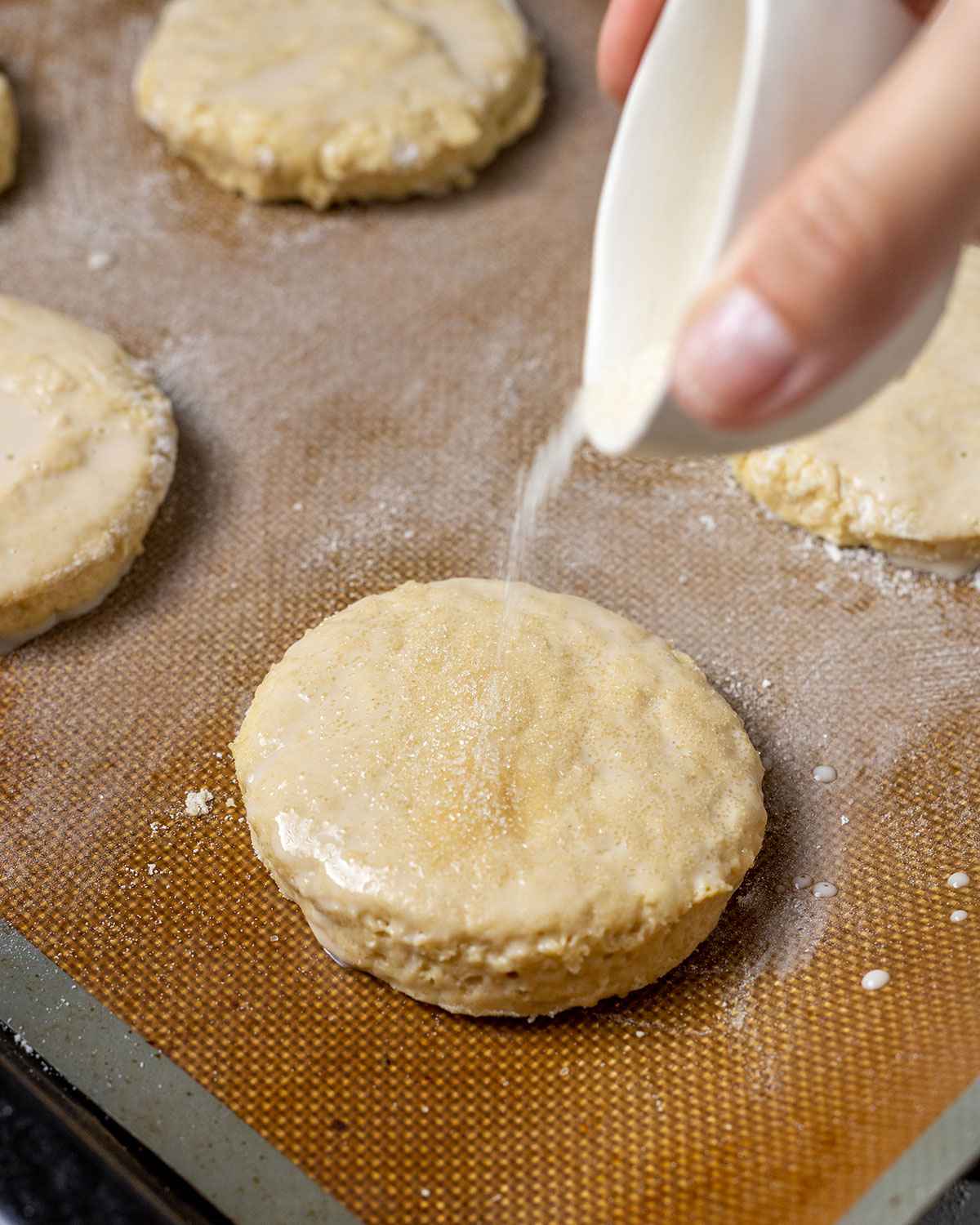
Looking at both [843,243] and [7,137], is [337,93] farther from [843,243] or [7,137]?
[843,243]

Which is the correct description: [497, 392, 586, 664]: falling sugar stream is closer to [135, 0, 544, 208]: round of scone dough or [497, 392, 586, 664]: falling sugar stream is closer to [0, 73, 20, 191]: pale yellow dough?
[135, 0, 544, 208]: round of scone dough

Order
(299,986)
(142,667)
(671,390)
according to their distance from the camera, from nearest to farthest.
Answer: (671,390) → (299,986) → (142,667)

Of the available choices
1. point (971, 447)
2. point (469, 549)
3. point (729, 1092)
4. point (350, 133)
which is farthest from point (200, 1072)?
point (350, 133)

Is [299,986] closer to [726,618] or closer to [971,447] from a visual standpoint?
[726,618]

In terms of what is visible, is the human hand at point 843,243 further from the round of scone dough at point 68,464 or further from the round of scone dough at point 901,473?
the round of scone dough at point 68,464

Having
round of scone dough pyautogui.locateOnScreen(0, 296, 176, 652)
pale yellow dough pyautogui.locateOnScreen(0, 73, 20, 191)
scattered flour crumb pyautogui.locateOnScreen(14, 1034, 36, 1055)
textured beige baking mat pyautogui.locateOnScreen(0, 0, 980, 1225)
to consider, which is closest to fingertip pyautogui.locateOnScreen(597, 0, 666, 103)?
textured beige baking mat pyautogui.locateOnScreen(0, 0, 980, 1225)

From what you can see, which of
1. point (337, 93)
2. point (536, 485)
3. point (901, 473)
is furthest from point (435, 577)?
point (337, 93)

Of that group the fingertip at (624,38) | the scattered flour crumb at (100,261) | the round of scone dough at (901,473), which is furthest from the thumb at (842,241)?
the scattered flour crumb at (100,261)
